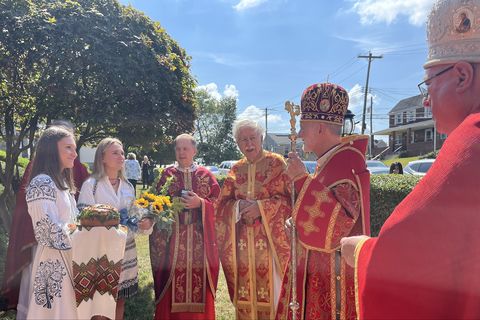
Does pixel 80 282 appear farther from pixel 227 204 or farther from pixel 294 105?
pixel 294 105

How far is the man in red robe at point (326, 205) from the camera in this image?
2609mm

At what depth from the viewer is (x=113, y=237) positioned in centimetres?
330

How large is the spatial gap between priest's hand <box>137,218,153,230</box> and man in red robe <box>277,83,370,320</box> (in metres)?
1.54

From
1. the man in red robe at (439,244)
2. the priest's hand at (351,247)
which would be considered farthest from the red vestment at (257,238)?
the man in red robe at (439,244)

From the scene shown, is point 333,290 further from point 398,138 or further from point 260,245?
point 398,138

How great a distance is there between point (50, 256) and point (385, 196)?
23.8 feet

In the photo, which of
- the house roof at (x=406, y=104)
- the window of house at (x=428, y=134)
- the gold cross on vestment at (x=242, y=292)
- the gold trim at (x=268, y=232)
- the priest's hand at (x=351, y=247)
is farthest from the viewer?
the house roof at (x=406, y=104)

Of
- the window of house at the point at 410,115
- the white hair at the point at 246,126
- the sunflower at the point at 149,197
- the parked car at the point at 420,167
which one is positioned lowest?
the sunflower at the point at 149,197

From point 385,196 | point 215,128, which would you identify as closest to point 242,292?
point 385,196

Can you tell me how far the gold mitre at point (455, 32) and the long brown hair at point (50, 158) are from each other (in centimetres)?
287

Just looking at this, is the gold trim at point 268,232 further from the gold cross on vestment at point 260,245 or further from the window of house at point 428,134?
the window of house at point 428,134

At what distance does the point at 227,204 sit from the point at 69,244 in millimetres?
1871

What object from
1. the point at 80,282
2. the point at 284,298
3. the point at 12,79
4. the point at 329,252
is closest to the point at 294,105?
the point at 329,252

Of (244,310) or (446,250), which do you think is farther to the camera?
(244,310)
